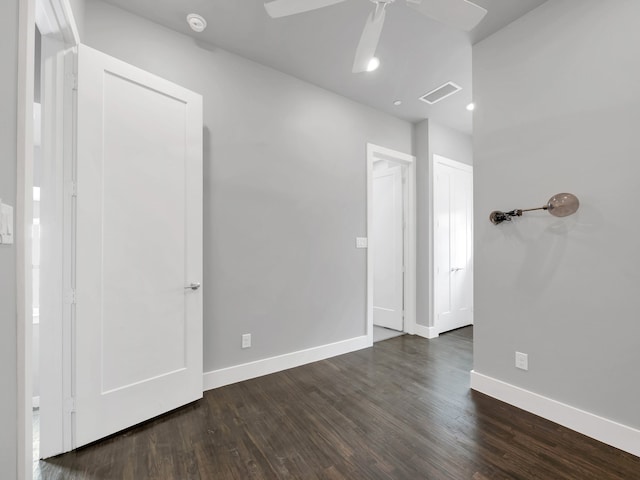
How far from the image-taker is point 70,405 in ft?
5.52

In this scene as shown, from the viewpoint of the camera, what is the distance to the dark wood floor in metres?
1.53

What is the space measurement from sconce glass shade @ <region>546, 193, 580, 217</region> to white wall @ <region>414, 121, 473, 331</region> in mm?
1769

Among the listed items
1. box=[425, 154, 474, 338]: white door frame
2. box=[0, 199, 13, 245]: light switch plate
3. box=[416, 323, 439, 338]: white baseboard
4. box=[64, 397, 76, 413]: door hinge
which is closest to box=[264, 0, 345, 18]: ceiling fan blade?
box=[0, 199, 13, 245]: light switch plate

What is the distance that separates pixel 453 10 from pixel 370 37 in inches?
18.0

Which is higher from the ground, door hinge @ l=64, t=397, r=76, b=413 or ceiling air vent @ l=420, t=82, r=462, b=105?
ceiling air vent @ l=420, t=82, r=462, b=105

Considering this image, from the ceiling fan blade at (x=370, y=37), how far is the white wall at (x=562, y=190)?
3.95 ft

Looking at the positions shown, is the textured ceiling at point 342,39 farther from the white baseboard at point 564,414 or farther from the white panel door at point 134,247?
the white baseboard at point 564,414

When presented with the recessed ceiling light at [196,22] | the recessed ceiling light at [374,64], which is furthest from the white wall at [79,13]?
the recessed ceiling light at [374,64]

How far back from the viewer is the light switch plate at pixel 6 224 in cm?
81

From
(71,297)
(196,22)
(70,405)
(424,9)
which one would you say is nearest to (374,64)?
(424,9)

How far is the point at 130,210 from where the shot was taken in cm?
191

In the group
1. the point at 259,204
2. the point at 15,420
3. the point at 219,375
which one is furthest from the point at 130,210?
the point at 219,375

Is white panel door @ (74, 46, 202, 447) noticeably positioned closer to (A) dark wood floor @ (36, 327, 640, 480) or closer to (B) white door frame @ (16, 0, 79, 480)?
(A) dark wood floor @ (36, 327, 640, 480)

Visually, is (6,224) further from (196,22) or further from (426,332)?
(426,332)
